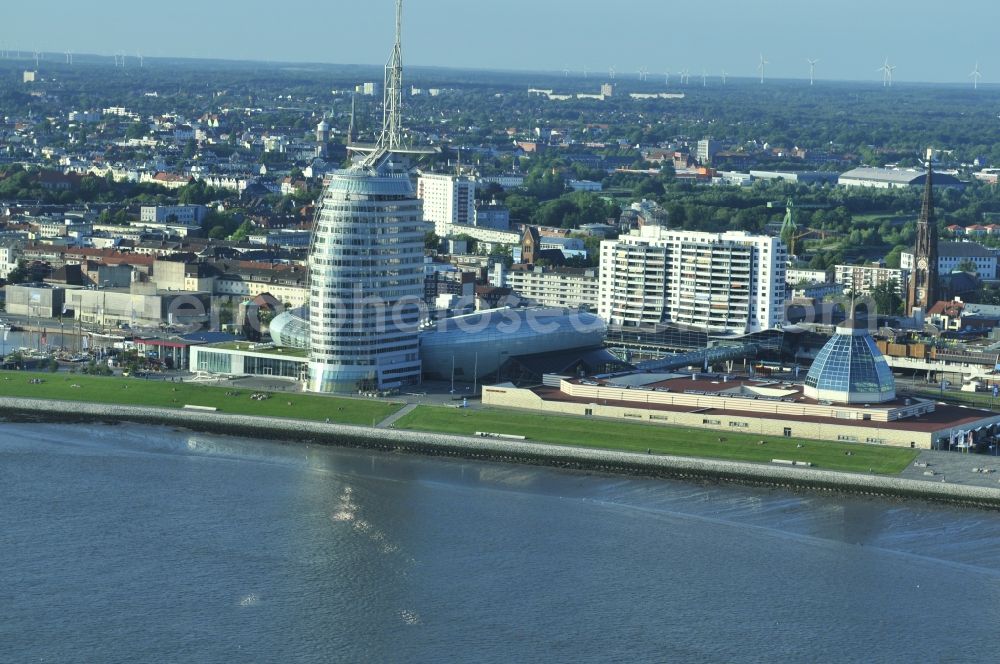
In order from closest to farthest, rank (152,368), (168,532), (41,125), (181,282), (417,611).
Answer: (417,611) → (168,532) → (152,368) → (181,282) → (41,125)

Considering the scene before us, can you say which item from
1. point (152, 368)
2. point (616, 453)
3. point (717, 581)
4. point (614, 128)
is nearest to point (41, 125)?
point (614, 128)

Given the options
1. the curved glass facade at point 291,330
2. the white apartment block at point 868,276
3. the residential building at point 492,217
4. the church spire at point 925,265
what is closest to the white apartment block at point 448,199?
the residential building at point 492,217

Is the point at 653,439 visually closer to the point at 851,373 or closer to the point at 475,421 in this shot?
the point at 475,421

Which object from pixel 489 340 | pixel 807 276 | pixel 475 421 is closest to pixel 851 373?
pixel 475 421

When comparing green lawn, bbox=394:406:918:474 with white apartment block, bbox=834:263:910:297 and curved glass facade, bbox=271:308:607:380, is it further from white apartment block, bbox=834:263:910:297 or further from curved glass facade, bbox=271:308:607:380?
white apartment block, bbox=834:263:910:297

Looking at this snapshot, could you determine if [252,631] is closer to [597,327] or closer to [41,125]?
[597,327]

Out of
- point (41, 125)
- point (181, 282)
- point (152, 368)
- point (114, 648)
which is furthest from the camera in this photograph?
point (41, 125)

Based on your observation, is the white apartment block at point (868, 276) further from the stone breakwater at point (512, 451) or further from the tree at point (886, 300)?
the stone breakwater at point (512, 451)
